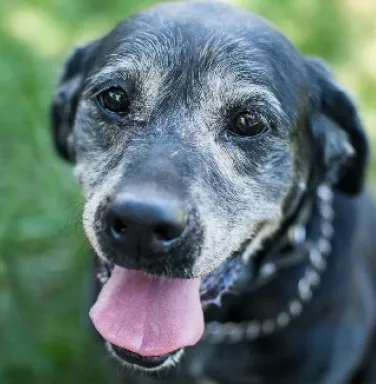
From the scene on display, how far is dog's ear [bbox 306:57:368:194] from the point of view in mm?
3252

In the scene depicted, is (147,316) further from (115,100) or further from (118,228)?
(115,100)

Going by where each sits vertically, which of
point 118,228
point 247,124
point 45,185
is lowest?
point 45,185

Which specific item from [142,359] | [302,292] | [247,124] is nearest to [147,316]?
[142,359]

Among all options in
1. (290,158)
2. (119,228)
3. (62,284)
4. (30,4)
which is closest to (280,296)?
(290,158)

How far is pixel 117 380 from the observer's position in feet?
13.7

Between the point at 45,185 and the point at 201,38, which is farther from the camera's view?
the point at 45,185

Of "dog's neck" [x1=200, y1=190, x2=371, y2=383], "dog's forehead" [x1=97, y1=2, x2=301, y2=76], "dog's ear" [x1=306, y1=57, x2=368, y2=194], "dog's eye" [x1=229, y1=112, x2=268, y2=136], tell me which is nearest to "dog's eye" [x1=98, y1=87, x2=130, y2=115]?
"dog's forehead" [x1=97, y1=2, x2=301, y2=76]

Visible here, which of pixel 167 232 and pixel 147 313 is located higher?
pixel 167 232

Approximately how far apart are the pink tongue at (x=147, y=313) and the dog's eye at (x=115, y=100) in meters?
0.64

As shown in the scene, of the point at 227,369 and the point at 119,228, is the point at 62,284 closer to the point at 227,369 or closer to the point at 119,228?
the point at 227,369

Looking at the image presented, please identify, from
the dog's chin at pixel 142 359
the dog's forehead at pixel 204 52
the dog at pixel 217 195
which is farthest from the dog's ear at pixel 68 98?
the dog's chin at pixel 142 359

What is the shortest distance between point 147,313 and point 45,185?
1.42m

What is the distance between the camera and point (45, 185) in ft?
12.8

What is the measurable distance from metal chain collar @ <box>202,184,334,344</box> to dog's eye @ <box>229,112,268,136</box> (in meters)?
0.65
